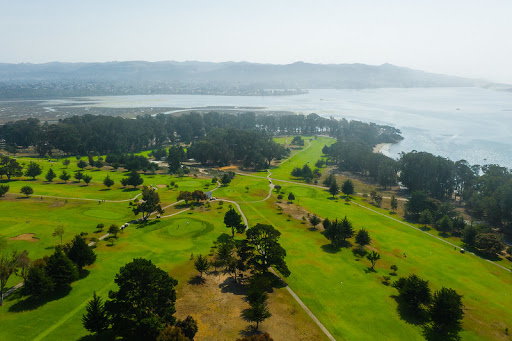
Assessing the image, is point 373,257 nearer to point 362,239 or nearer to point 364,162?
point 362,239

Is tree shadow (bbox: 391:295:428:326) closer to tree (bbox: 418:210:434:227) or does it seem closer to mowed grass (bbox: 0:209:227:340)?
mowed grass (bbox: 0:209:227:340)

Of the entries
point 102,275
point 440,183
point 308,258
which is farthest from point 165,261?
point 440,183

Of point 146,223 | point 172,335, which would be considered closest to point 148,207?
point 146,223

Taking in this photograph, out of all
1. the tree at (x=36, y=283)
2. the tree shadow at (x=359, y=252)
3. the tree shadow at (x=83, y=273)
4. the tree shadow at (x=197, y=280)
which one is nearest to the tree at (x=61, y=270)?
the tree at (x=36, y=283)

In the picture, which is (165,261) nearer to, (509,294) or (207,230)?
(207,230)

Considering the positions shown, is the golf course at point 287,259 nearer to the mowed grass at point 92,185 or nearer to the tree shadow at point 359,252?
the tree shadow at point 359,252

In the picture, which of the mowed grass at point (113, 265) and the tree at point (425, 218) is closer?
the mowed grass at point (113, 265)
